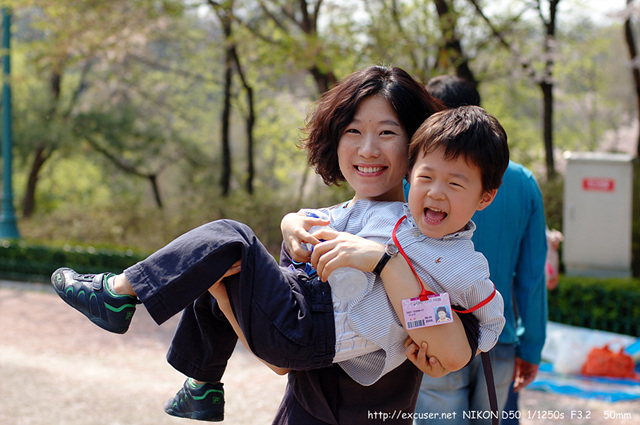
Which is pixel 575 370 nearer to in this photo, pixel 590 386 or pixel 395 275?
pixel 590 386

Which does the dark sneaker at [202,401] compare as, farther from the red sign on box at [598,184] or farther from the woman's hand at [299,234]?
the red sign on box at [598,184]

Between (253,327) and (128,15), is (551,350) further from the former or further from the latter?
(128,15)

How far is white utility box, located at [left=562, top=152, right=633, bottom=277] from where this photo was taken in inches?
301

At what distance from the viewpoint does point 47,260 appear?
1041 centimetres

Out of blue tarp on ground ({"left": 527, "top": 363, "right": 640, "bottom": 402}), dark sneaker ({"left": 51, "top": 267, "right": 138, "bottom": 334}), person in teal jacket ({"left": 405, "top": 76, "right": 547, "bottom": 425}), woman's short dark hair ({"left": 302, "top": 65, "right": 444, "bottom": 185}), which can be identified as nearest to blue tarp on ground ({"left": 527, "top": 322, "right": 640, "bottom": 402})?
blue tarp on ground ({"left": 527, "top": 363, "right": 640, "bottom": 402})

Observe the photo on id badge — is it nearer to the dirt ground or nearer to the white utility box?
the dirt ground

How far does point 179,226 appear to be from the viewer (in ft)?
39.0

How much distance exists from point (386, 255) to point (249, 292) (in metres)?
0.34

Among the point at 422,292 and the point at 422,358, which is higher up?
the point at 422,292

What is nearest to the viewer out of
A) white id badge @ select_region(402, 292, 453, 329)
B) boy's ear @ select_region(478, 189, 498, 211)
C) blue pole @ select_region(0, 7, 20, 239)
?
white id badge @ select_region(402, 292, 453, 329)

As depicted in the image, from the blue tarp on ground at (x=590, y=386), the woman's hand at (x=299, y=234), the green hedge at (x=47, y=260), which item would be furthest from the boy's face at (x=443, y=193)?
the green hedge at (x=47, y=260)

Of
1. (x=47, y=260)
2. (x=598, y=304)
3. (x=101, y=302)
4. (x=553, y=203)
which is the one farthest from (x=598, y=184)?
(x=47, y=260)

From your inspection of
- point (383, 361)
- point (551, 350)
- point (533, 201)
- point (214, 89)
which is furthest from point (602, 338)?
point (214, 89)

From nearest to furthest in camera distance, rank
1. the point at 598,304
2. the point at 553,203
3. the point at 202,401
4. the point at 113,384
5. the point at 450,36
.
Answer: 1. the point at 202,401
2. the point at 113,384
3. the point at 598,304
4. the point at 450,36
5. the point at 553,203
